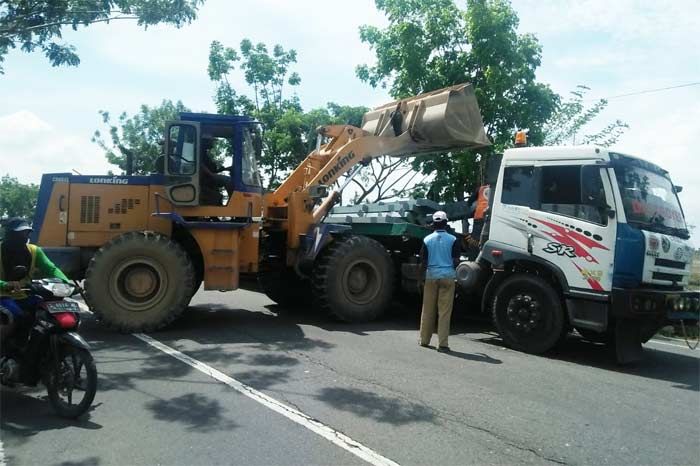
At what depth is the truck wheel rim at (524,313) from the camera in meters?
7.02

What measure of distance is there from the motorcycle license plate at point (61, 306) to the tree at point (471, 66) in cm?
937

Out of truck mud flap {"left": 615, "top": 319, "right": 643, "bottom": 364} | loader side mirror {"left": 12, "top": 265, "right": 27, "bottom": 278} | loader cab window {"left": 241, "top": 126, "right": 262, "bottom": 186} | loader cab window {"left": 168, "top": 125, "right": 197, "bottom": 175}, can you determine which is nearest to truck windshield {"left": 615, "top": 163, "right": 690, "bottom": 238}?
truck mud flap {"left": 615, "top": 319, "right": 643, "bottom": 364}

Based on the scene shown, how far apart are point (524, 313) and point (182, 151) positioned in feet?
17.8

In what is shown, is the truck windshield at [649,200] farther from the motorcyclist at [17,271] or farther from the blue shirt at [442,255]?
the motorcyclist at [17,271]

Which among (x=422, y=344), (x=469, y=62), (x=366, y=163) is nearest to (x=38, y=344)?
(x=422, y=344)

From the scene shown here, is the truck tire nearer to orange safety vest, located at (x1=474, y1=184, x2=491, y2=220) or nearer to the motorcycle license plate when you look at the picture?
the motorcycle license plate

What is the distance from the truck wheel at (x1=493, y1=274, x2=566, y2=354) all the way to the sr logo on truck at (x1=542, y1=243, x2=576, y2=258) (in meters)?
0.41

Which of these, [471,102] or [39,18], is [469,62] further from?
[39,18]

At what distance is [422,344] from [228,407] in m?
3.37

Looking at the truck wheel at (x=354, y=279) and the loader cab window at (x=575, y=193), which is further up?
the loader cab window at (x=575, y=193)

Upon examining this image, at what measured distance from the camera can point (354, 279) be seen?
9.16 m

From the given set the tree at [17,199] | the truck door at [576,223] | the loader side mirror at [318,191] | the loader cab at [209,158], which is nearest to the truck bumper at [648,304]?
the truck door at [576,223]

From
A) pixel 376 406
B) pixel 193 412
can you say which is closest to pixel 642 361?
pixel 376 406

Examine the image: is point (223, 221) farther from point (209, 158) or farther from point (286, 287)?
point (286, 287)
